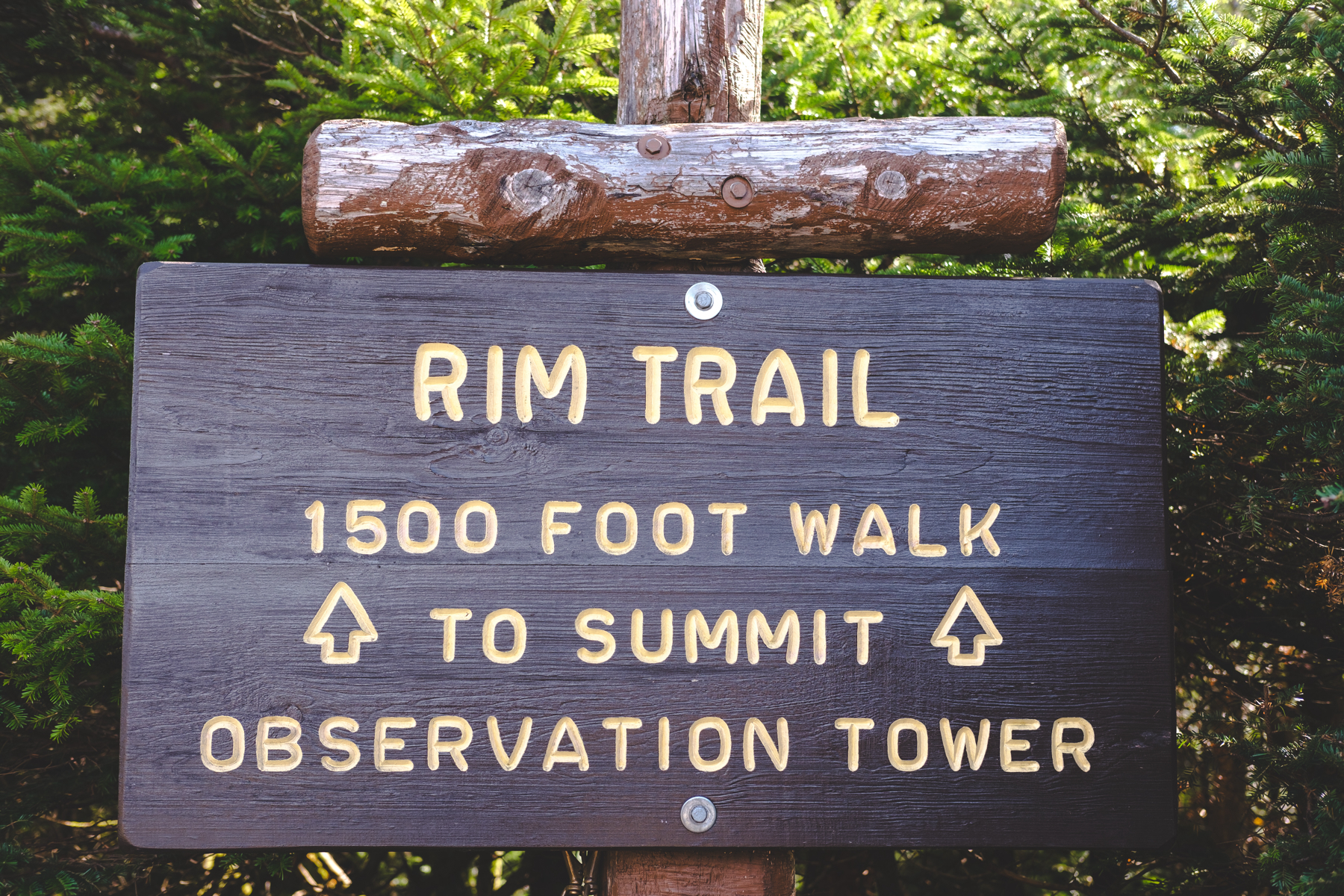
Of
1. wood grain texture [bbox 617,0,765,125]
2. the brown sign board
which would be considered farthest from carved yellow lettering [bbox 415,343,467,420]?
wood grain texture [bbox 617,0,765,125]

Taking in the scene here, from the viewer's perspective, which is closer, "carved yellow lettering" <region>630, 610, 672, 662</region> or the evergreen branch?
"carved yellow lettering" <region>630, 610, 672, 662</region>

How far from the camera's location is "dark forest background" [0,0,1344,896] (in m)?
1.86

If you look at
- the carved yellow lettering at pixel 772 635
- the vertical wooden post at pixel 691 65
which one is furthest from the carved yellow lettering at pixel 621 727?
the vertical wooden post at pixel 691 65

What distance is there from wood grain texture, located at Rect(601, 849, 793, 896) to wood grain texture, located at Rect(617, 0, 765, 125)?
142cm

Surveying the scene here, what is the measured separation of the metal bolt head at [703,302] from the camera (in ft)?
5.02

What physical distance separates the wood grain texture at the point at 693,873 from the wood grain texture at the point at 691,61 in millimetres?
1418

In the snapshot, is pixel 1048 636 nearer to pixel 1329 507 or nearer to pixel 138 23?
pixel 1329 507

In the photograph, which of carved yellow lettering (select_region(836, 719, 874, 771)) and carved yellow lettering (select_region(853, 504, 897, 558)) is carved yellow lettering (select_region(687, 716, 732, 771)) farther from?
carved yellow lettering (select_region(853, 504, 897, 558))

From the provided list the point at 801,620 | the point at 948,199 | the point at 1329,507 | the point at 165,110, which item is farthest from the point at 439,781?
the point at 165,110

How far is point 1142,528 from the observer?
5.00 feet

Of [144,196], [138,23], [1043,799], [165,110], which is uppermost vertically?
[138,23]

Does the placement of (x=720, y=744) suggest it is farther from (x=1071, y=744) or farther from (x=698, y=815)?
(x=1071, y=744)

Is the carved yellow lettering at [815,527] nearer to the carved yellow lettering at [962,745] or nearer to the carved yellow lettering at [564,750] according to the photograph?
the carved yellow lettering at [962,745]

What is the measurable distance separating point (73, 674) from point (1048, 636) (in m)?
2.39
